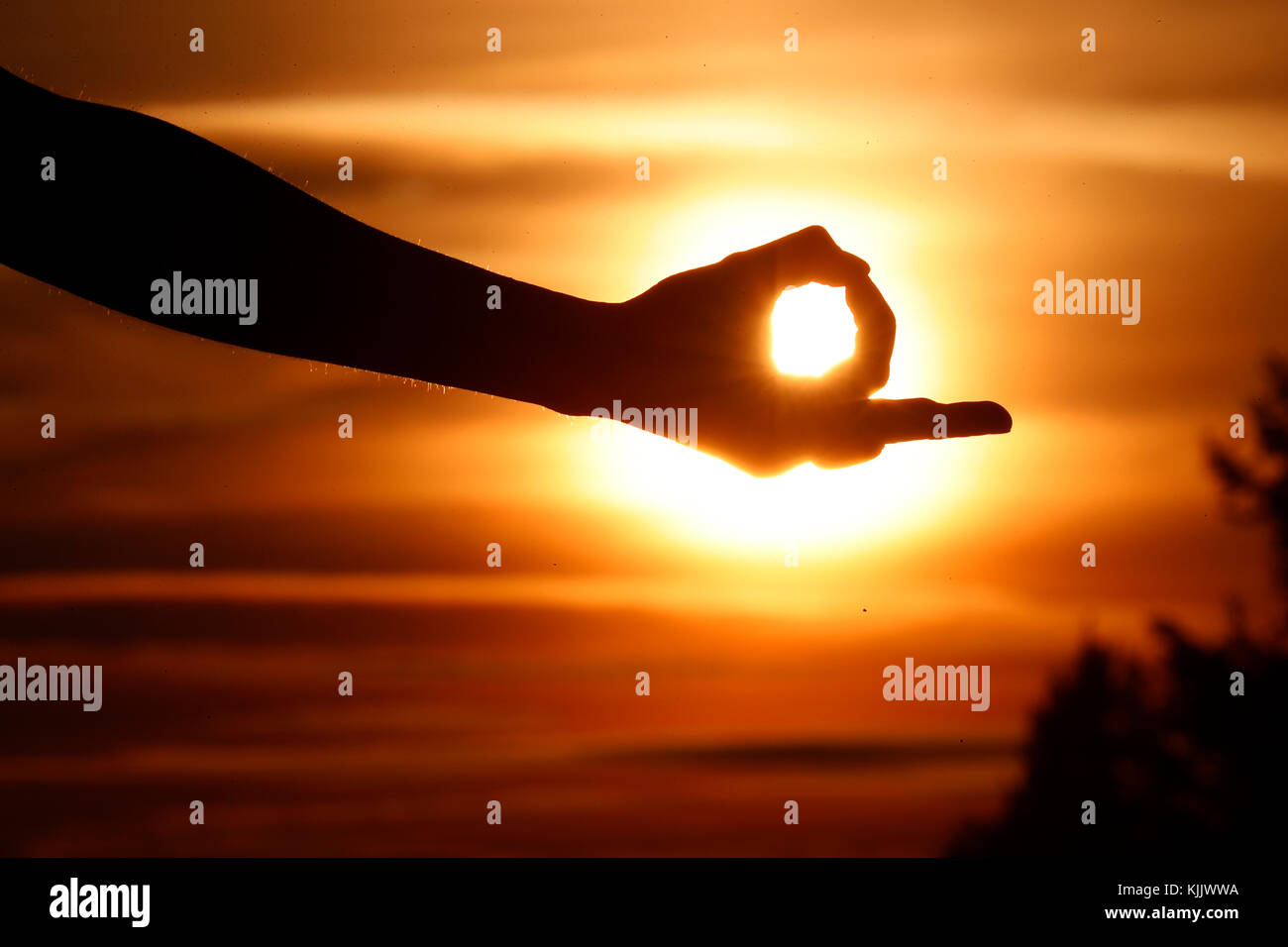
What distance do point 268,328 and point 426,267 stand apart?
65cm

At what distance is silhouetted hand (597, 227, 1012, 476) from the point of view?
4.30 m

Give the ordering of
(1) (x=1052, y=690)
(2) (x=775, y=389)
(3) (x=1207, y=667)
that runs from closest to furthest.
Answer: (2) (x=775, y=389) → (3) (x=1207, y=667) → (1) (x=1052, y=690)

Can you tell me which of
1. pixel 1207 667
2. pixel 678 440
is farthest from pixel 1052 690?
pixel 678 440

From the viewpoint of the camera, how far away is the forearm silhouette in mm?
3918

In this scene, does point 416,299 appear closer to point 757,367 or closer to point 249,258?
point 249,258

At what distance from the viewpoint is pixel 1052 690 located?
25.3 meters

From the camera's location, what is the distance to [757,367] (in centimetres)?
462

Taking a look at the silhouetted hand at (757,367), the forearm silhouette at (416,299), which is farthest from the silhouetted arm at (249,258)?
the silhouetted hand at (757,367)

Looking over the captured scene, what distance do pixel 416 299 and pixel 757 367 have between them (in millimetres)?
1264

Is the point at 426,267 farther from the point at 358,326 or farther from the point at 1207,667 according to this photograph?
the point at 1207,667

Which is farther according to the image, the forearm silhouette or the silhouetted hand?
the silhouetted hand

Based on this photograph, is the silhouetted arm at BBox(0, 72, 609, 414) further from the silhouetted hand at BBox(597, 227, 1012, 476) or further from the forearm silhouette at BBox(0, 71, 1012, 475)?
the silhouetted hand at BBox(597, 227, 1012, 476)

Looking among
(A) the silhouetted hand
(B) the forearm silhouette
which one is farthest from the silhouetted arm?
(A) the silhouetted hand

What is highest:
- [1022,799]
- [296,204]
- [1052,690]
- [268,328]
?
[296,204]
